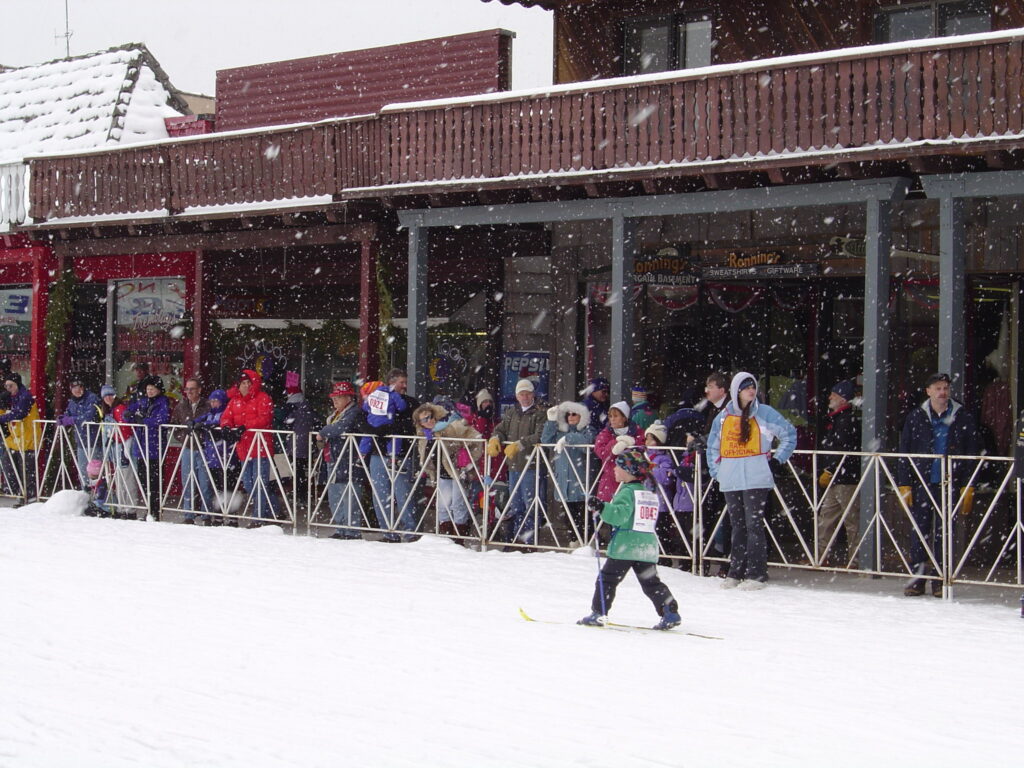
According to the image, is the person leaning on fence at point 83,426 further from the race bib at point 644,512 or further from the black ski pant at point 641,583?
the race bib at point 644,512

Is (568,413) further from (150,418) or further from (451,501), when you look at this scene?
(150,418)

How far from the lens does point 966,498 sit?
10.5 m

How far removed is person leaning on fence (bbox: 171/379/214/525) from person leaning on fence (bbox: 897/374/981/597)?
24.6ft

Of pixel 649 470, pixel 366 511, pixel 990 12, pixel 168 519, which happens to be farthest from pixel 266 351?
pixel 649 470

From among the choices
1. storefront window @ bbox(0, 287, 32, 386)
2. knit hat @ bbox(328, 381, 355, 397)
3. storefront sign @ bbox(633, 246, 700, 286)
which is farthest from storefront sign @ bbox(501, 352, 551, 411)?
storefront window @ bbox(0, 287, 32, 386)

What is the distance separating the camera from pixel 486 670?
25.1ft

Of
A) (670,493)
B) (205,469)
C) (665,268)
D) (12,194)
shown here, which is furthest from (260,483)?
(12,194)

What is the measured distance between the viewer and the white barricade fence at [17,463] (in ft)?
56.3

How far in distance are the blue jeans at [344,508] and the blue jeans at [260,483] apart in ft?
2.70

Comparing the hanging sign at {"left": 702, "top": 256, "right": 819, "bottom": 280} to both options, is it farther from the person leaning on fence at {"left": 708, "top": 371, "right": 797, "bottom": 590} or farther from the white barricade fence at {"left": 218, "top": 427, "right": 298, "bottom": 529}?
the white barricade fence at {"left": 218, "top": 427, "right": 298, "bottom": 529}

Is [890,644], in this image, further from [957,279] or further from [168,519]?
[168,519]

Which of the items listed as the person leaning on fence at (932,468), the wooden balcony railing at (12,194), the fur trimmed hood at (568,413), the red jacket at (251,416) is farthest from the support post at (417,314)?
the wooden balcony railing at (12,194)

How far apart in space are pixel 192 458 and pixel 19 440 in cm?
359

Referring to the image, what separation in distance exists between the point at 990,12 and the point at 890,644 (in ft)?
A: 29.3
